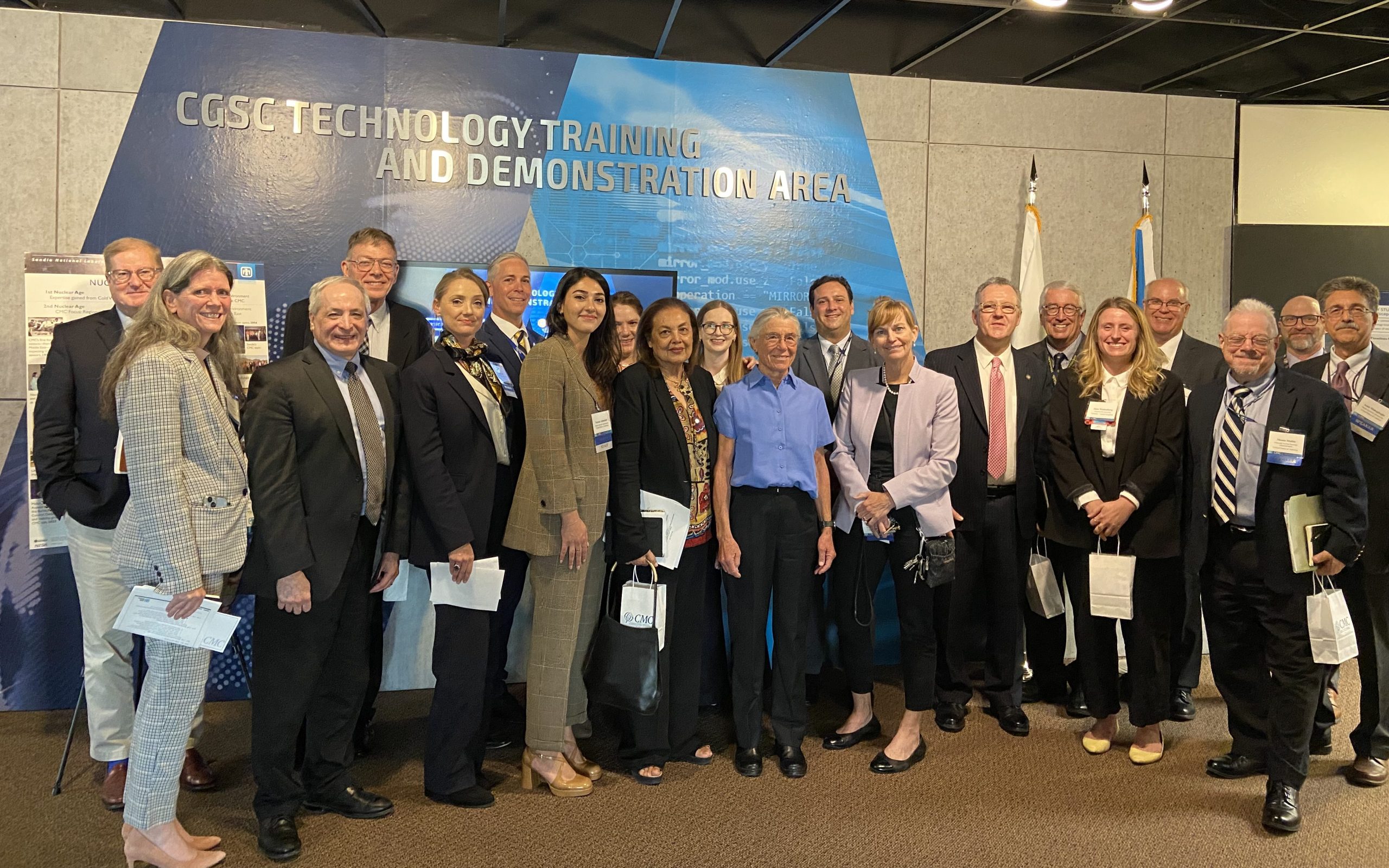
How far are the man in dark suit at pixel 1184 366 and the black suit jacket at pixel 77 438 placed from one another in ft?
14.5

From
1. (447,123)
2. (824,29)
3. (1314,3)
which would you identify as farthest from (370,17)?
(1314,3)

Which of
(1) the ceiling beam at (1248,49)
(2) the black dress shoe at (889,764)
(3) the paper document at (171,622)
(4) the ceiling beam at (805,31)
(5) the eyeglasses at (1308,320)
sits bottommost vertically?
(2) the black dress shoe at (889,764)

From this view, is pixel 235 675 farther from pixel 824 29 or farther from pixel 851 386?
pixel 824 29

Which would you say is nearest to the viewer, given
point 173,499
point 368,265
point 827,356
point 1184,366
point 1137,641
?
point 173,499

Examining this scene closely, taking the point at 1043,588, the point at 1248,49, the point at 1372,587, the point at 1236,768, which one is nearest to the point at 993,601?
the point at 1043,588

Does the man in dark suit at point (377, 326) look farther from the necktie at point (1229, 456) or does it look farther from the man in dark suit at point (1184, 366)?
the man in dark suit at point (1184, 366)

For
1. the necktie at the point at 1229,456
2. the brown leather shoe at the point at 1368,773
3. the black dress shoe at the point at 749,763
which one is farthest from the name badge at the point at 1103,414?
the black dress shoe at the point at 749,763

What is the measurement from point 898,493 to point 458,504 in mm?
1661

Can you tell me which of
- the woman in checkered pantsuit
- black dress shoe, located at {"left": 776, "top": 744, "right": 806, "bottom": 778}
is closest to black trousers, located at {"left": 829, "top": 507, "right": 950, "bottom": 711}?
black dress shoe, located at {"left": 776, "top": 744, "right": 806, "bottom": 778}

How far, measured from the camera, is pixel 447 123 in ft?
15.0

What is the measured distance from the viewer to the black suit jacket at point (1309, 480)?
3.20m

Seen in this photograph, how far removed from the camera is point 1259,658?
3.49 meters

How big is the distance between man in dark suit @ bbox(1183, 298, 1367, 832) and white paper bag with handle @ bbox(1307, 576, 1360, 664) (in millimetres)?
43

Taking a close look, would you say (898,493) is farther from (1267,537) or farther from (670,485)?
(1267,537)
